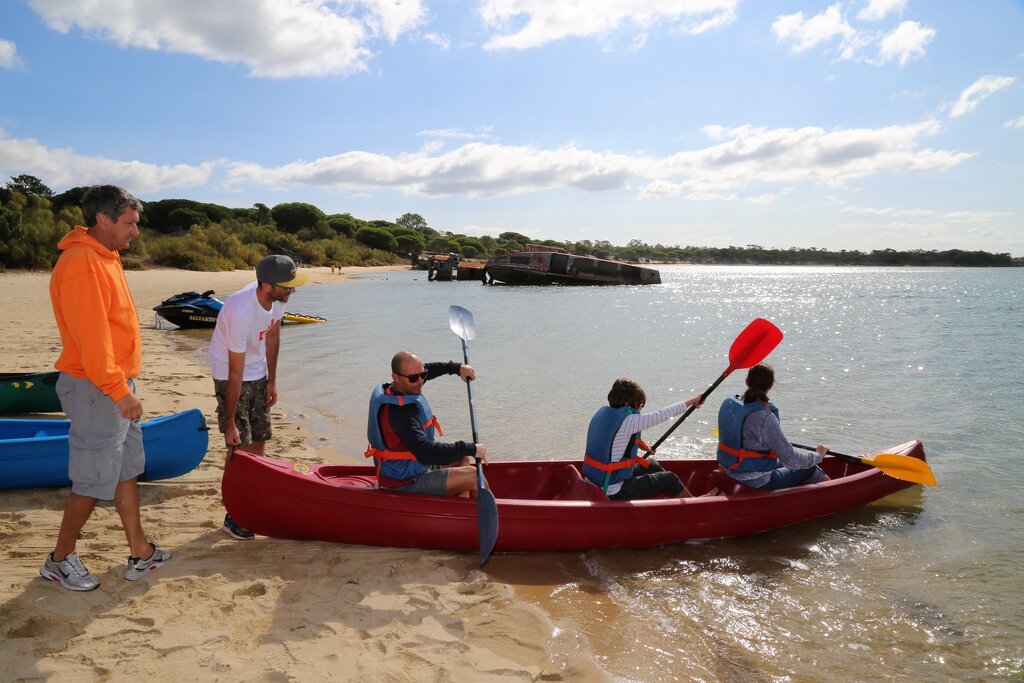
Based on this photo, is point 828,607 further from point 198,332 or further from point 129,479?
point 198,332

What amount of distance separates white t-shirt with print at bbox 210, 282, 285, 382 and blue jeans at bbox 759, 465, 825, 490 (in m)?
4.22

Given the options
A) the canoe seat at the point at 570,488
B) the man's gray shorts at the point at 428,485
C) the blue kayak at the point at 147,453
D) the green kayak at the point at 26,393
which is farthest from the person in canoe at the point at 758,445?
the green kayak at the point at 26,393

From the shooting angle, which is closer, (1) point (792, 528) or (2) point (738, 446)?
(2) point (738, 446)

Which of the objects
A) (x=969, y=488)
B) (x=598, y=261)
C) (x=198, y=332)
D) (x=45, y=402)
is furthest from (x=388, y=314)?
(x=598, y=261)

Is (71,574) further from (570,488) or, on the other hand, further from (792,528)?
(792,528)

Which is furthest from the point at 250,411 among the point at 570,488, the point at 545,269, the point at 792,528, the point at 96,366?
the point at 545,269

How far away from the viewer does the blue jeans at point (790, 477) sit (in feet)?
18.5

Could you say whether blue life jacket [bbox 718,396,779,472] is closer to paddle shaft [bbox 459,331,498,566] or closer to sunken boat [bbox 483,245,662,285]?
paddle shaft [bbox 459,331,498,566]

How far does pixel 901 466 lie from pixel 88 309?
6.69 m

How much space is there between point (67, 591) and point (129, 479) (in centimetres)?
69

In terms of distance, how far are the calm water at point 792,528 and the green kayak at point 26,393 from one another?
3.09m

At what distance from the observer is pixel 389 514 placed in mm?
4559

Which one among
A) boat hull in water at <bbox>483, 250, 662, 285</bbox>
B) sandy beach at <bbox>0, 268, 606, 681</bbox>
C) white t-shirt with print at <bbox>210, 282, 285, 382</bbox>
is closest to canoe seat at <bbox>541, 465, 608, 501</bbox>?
sandy beach at <bbox>0, 268, 606, 681</bbox>

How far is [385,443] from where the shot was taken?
445 centimetres
